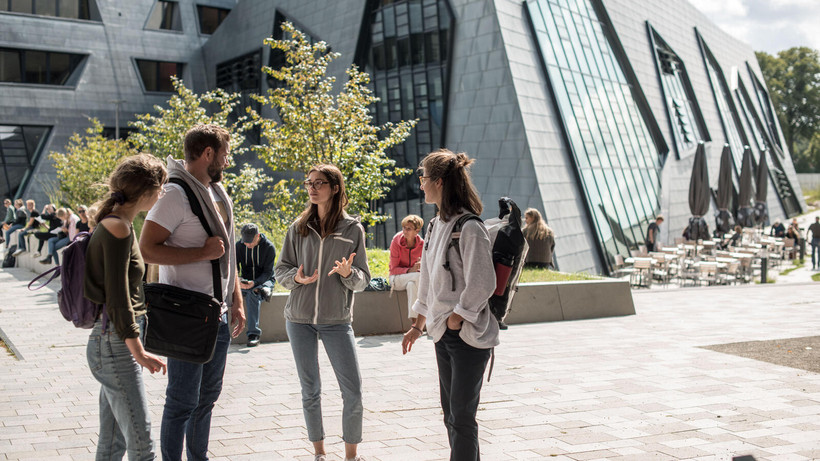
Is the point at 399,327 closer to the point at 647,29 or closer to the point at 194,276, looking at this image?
the point at 194,276

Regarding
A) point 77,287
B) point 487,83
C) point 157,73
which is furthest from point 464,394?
point 157,73

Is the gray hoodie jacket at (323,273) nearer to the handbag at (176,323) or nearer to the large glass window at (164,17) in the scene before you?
the handbag at (176,323)

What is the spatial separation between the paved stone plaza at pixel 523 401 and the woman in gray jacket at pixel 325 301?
1.56 feet

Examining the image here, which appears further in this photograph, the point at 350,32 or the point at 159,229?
the point at 350,32

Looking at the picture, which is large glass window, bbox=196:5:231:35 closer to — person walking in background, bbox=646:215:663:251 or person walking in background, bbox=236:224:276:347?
person walking in background, bbox=646:215:663:251

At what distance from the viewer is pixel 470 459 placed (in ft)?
12.6

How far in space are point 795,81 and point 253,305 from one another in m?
80.0

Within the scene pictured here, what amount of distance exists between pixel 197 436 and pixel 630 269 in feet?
52.7

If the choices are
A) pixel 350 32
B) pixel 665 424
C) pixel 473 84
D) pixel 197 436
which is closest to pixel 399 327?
pixel 665 424

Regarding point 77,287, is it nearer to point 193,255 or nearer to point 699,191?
point 193,255

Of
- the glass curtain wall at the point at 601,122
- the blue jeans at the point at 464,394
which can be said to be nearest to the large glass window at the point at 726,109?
the glass curtain wall at the point at 601,122

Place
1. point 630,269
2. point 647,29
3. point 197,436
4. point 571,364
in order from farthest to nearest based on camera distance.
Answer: point 647,29 → point 630,269 → point 571,364 → point 197,436

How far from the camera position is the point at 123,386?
3.45 m

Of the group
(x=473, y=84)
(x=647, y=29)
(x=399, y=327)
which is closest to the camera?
(x=399, y=327)
